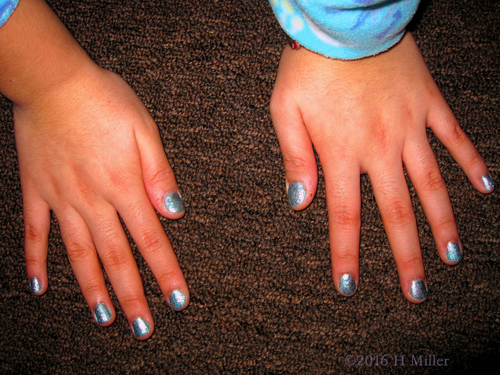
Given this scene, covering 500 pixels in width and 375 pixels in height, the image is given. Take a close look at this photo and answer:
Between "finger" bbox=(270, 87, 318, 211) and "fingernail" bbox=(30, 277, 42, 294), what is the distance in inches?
18.5

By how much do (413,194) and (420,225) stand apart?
0.06 m

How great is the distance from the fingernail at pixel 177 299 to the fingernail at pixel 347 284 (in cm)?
27

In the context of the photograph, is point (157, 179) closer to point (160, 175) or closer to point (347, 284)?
point (160, 175)

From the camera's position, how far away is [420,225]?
65cm

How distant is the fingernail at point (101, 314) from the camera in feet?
2.09

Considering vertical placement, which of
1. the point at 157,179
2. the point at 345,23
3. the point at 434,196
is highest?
the point at 345,23

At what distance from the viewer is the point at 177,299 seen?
63 centimetres

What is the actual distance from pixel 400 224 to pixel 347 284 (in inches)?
5.4

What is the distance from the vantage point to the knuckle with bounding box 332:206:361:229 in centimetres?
62

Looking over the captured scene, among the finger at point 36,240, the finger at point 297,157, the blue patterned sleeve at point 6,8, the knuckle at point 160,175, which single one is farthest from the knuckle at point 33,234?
the finger at point 297,157

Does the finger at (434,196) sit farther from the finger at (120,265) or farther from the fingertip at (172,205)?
the finger at (120,265)

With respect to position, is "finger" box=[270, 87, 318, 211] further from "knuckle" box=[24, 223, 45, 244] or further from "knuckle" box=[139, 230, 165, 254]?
"knuckle" box=[24, 223, 45, 244]

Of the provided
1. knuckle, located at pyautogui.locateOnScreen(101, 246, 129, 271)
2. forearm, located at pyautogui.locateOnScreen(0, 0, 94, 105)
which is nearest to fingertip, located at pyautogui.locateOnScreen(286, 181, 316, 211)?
knuckle, located at pyautogui.locateOnScreen(101, 246, 129, 271)

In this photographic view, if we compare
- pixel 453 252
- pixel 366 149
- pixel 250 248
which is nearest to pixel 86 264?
pixel 250 248
